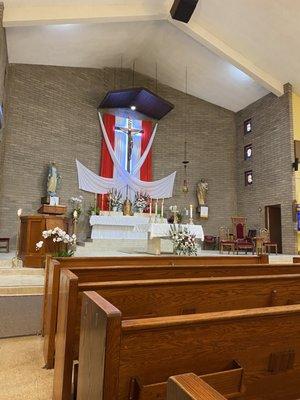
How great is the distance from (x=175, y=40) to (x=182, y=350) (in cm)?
823

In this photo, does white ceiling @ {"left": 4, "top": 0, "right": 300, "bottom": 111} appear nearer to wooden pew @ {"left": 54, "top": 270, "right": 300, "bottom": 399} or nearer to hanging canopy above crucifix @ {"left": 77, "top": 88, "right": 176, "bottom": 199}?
hanging canopy above crucifix @ {"left": 77, "top": 88, "right": 176, "bottom": 199}

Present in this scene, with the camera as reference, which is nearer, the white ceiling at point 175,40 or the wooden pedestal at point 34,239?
the wooden pedestal at point 34,239

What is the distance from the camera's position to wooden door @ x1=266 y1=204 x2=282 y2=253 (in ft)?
28.2

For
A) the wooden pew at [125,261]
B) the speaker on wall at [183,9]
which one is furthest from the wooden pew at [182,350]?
the speaker on wall at [183,9]

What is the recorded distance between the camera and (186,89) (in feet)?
31.7

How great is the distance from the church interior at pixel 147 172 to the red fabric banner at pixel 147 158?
0.14 feet

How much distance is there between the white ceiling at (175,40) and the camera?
608 centimetres

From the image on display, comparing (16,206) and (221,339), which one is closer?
(221,339)

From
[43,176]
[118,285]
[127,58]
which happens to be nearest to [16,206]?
[43,176]

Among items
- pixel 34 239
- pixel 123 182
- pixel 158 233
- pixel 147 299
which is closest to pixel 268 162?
pixel 123 182

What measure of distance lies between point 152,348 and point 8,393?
125 centimetres

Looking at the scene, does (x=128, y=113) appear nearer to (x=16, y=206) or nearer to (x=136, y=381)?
(x=16, y=206)

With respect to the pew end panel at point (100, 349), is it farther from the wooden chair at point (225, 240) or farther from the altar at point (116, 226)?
the wooden chair at point (225, 240)

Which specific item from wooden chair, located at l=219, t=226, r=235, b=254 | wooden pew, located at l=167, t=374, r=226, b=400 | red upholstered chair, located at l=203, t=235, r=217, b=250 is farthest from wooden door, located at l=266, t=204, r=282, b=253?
wooden pew, located at l=167, t=374, r=226, b=400
